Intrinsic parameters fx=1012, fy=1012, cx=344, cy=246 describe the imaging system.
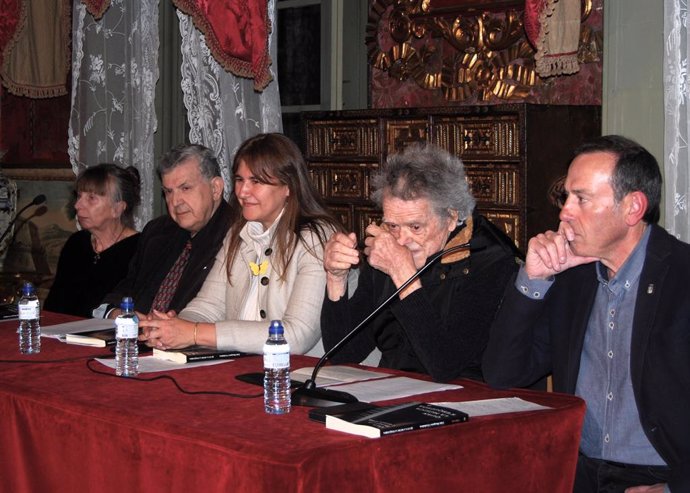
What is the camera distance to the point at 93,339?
314 centimetres

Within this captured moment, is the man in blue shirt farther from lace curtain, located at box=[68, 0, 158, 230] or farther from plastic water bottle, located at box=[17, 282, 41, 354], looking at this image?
lace curtain, located at box=[68, 0, 158, 230]

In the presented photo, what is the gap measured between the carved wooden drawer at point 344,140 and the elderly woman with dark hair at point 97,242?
89cm

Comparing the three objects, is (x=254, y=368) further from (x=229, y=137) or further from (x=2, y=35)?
(x=2, y=35)

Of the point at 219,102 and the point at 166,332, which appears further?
the point at 219,102

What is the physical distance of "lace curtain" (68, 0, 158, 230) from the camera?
4773 mm

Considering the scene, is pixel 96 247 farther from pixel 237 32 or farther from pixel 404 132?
pixel 404 132

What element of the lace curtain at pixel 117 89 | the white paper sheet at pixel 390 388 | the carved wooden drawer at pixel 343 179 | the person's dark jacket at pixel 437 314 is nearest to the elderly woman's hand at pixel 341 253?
the person's dark jacket at pixel 437 314

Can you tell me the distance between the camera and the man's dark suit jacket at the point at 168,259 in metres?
3.76

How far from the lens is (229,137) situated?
14.0 feet

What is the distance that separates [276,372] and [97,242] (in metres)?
2.39

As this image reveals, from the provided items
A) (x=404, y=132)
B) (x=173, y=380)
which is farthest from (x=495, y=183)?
(x=173, y=380)

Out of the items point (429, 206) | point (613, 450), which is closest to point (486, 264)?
point (429, 206)

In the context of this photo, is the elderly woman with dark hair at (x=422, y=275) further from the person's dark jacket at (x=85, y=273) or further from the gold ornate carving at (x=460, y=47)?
the gold ornate carving at (x=460, y=47)

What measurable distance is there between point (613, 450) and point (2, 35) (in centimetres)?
445
